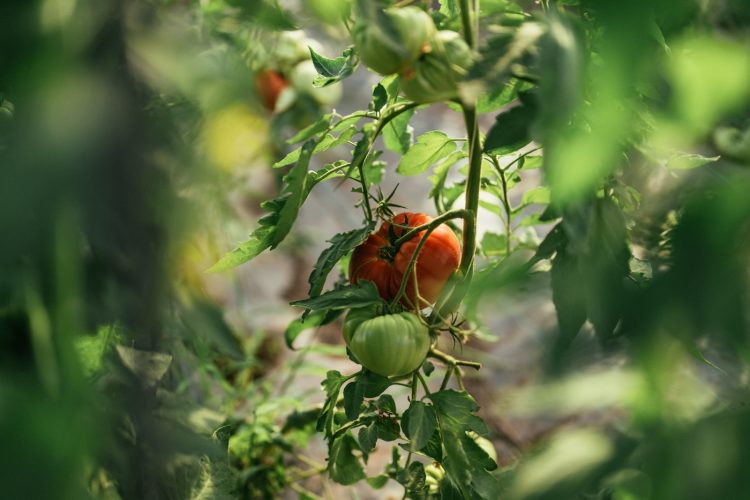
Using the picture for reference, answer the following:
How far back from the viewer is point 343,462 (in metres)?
0.68

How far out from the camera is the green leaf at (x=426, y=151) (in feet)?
2.08

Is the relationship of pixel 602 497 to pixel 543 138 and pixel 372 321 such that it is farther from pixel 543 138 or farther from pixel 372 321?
pixel 543 138

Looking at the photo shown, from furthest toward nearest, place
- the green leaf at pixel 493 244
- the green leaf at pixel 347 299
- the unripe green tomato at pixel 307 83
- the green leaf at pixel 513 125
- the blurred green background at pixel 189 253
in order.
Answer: the unripe green tomato at pixel 307 83 < the green leaf at pixel 493 244 < the green leaf at pixel 347 299 < the green leaf at pixel 513 125 < the blurred green background at pixel 189 253

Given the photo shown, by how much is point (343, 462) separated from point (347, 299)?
214 millimetres

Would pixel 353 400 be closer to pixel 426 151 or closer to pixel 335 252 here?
pixel 335 252

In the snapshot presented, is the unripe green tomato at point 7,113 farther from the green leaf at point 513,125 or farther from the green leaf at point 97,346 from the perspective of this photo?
the green leaf at point 513,125

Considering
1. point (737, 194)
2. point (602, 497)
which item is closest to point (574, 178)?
point (737, 194)

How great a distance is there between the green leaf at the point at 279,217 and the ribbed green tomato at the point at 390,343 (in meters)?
0.09

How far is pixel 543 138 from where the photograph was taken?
289 millimetres

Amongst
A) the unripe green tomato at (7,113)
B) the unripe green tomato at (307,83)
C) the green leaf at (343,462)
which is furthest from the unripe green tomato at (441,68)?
the unripe green tomato at (307,83)

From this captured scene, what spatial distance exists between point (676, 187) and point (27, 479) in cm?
20

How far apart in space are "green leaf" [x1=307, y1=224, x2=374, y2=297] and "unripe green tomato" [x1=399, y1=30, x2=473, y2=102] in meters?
0.13

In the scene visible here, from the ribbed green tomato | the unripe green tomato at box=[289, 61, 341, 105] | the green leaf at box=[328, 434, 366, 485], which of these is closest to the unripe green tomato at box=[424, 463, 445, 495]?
the green leaf at box=[328, 434, 366, 485]

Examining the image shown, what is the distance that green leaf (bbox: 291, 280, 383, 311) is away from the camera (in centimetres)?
52
